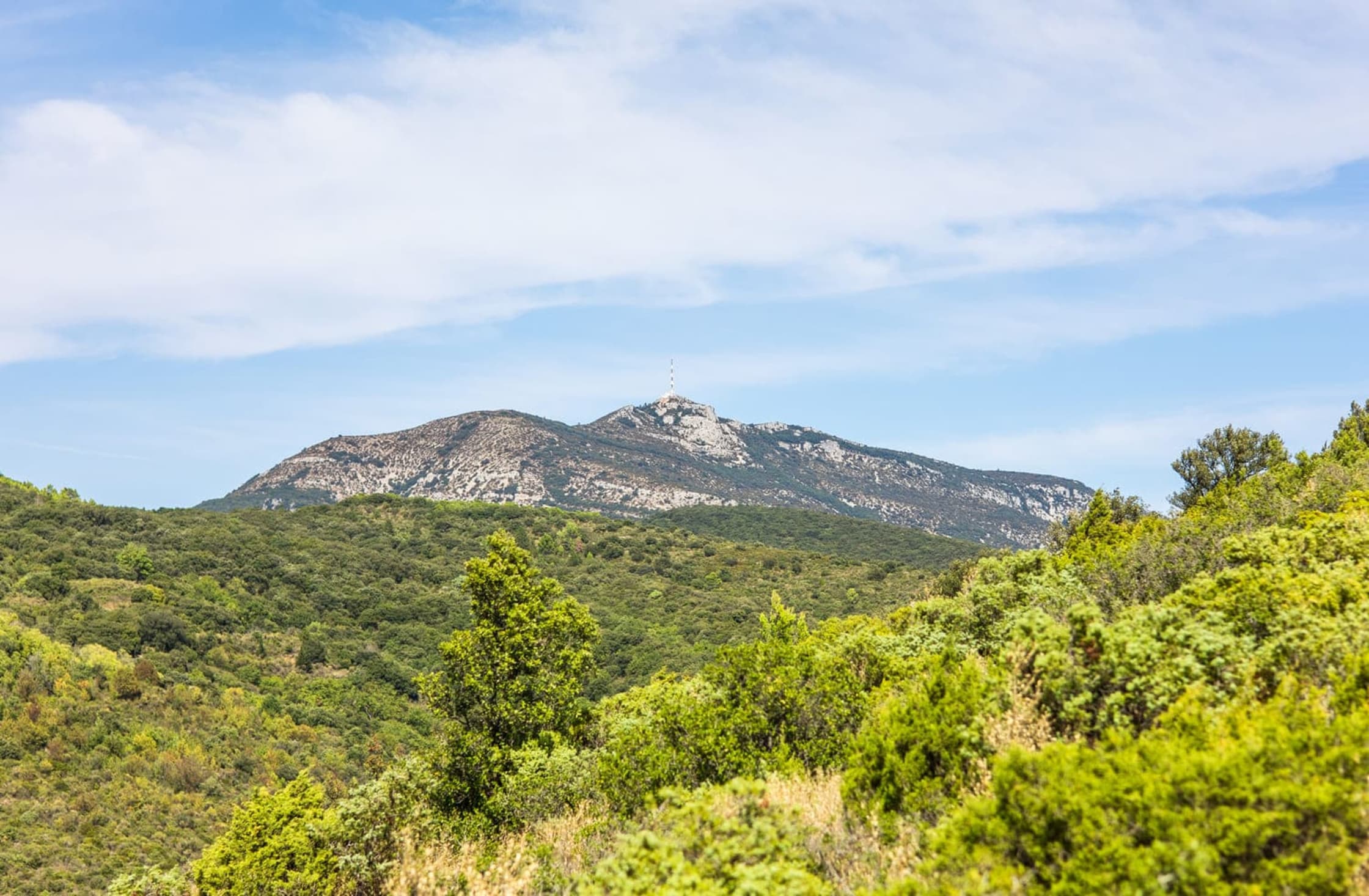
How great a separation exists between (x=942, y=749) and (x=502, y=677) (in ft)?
44.5

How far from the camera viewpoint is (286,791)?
21422 mm

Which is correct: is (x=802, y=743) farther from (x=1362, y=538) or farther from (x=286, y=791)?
(x=286, y=791)


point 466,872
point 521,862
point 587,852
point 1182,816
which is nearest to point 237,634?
point 521,862

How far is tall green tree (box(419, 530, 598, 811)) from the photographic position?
19375 millimetres

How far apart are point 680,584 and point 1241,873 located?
9211 cm

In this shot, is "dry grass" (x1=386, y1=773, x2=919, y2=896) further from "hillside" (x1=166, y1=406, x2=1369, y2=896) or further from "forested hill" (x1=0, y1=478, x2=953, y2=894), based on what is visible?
"forested hill" (x1=0, y1=478, x2=953, y2=894)

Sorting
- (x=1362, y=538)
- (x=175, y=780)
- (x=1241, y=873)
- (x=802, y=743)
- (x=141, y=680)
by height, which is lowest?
(x=175, y=780)

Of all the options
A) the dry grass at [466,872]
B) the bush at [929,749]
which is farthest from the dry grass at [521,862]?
the bush at [929,749]

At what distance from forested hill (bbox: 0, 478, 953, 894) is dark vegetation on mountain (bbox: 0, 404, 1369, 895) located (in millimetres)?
4845

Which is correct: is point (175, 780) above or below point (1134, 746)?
below

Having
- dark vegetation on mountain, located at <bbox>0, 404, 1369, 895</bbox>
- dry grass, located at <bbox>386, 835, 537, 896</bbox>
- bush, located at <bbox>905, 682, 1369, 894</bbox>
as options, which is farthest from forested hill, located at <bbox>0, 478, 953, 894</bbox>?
bush, located at <bbox>905, 682, 1369, 894</bbox>

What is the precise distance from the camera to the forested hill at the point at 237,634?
127 feet

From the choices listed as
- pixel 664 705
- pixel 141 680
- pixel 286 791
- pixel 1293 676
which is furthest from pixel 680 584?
pixel 1293 676

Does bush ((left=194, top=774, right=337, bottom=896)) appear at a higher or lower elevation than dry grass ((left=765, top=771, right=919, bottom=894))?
lower
